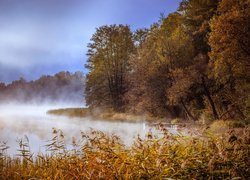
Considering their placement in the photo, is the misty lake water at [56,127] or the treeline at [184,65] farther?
the treeline at [184,65]

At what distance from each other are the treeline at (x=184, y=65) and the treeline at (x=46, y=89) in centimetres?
4964

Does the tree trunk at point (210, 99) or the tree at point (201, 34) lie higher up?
the tree at point (201, 34)

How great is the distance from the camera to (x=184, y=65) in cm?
2258

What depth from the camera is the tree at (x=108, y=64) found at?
1399 inches

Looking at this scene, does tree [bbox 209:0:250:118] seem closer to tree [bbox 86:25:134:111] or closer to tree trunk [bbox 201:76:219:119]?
tree trunk [bbox 201:76:219:119]

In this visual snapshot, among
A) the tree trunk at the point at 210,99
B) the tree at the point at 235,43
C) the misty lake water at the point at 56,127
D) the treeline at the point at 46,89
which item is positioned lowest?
the misty lake water at the point at 56,127

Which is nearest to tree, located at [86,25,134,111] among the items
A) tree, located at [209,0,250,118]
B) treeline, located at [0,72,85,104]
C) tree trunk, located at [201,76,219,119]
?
tree trunk, located at [201,76,219,119]

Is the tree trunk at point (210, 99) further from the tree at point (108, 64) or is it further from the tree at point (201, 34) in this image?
the tree at point (108, 64)

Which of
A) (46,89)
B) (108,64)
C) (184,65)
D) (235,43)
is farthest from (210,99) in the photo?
(46,89)

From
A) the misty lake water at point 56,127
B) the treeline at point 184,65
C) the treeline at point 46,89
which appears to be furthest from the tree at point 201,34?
the treeline at point 46,89

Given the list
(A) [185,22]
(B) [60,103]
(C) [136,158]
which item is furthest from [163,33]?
(B) [60,103]

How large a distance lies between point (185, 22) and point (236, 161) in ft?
75.6

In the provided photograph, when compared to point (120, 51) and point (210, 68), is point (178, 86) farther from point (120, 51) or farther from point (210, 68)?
point (120, 51)

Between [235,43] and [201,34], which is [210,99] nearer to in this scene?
[235,43]
